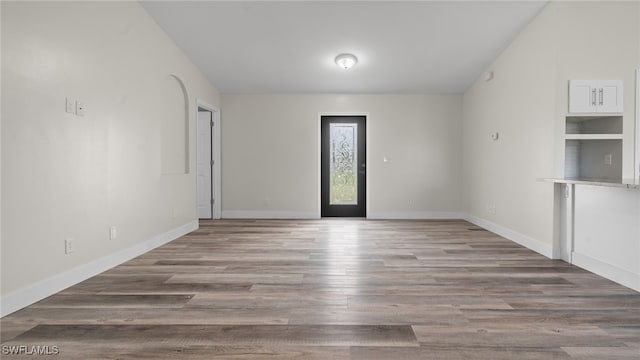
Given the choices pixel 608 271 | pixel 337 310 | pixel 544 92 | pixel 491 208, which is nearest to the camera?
pixel 337 310

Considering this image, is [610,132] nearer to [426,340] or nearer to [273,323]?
[426,340]

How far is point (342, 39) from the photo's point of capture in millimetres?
4777

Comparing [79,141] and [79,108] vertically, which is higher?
[79,108]

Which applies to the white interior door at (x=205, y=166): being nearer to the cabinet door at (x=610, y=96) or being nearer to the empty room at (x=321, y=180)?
the empty room at (x=321, y=180)

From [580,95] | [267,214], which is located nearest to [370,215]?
[267,214]

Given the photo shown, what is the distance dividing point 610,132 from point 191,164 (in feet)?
17.8

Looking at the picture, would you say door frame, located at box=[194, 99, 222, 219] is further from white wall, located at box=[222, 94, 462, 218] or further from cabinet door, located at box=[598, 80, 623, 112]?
cabinet door, located at box=[598, 80, 623, 112]

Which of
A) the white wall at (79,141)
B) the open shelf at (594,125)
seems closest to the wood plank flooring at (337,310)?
the white wall at (79,141)

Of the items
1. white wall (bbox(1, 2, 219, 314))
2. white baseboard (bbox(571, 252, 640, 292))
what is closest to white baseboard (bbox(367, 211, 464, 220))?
white baseboard (bbox(571, 252, 640, 292))

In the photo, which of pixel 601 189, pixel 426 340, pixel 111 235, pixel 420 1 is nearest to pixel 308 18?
pixel 420 1

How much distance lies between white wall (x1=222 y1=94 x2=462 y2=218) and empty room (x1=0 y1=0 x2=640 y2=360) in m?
0.04

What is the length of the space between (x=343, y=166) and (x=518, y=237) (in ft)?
11.0

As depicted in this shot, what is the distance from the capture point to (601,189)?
2984 mm

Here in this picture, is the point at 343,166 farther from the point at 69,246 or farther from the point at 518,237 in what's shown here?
the point at 69,246
